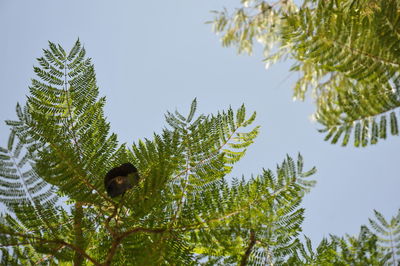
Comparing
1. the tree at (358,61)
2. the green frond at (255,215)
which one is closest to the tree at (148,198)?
the green frond at (255,215)

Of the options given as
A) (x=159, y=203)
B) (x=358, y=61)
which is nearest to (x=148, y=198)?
A: (x=159, y=203)

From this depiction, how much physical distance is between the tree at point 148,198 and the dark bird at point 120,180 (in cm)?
2

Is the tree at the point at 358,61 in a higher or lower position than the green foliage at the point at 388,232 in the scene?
higher

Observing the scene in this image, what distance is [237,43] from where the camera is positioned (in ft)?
16.4

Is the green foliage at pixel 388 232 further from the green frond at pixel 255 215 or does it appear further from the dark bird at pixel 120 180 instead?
the dark bird at pixel 120 180

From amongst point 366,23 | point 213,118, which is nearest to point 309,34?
point 366,23

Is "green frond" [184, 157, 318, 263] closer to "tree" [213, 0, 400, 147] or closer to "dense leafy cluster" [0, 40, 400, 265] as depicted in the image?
"dense leafy cluster" [0, 40, 400, 265]

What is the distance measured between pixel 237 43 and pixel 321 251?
4186 mm

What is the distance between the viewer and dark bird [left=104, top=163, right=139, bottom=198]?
95cm

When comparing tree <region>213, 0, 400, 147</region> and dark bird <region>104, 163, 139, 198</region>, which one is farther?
dark bird <region>104, 163, 139, 198</region>

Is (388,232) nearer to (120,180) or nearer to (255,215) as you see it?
(255,215)

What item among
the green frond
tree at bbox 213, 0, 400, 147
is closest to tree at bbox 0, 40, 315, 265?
the green frond

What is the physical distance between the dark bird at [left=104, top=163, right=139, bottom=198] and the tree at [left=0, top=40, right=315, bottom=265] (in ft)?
0.07

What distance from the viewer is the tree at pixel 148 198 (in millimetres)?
918
